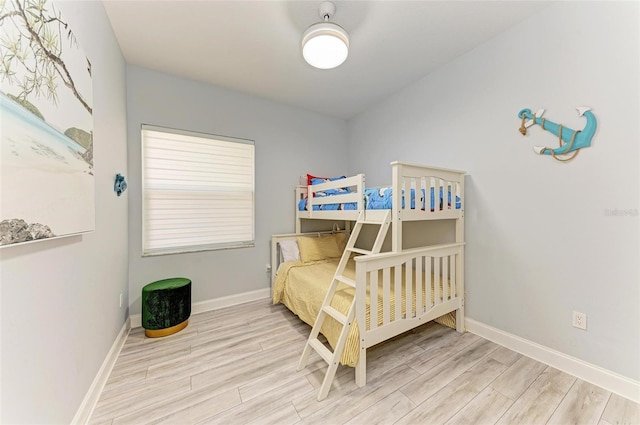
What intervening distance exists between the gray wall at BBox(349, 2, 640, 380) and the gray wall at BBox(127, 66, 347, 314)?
1724 millimetres

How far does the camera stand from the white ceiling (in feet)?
5.52

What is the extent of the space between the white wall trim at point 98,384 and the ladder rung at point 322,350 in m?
1.29

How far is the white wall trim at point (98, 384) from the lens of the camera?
1.23 metres

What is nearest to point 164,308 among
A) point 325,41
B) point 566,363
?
point 325,41

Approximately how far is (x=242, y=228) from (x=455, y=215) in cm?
236

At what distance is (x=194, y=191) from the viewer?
103 inches

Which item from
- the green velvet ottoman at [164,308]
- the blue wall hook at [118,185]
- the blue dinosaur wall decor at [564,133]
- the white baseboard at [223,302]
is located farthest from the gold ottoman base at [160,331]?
the blue dinosaur wall decor at [564,133]

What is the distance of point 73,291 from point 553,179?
3.12 m

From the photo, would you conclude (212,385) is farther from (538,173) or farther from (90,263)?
(538,173)

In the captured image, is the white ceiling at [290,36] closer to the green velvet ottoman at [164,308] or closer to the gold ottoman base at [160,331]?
the green velvet ottoman at [164,308]

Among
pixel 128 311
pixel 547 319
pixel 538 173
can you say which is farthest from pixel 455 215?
pixel 128 311

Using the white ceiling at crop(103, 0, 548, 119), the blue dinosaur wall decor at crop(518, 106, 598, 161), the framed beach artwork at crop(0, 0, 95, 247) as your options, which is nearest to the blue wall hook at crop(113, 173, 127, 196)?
the framed beach artwork at crop(0, 0, 95, 247)

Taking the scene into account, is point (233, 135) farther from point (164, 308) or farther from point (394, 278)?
point (394, 278)

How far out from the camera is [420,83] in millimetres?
2613
